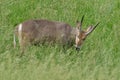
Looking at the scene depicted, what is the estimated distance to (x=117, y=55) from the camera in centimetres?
1025

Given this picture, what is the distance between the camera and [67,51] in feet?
32.5

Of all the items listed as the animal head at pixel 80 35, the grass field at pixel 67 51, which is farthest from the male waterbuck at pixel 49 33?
the grass field at pixel 67 51

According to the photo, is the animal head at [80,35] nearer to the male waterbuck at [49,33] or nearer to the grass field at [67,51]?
the male waterbuck at [49,33]

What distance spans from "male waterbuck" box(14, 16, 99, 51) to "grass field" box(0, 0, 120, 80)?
23cm

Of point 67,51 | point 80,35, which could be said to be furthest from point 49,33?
point 67,51

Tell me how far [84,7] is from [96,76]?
4.81 metres

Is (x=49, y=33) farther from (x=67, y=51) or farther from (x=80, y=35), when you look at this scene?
(x=67, y=51)

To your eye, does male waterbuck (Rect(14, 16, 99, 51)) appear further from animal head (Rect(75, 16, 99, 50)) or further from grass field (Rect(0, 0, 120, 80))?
grass field (Rect(0, 0, 120, 80))

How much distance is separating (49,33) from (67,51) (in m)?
0.71

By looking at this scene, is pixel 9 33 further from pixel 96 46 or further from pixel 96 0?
pixel 96 0

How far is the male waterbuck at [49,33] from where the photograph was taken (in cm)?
1020

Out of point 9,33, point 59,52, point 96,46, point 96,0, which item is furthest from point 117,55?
point 96,0

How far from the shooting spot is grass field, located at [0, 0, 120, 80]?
806 cm

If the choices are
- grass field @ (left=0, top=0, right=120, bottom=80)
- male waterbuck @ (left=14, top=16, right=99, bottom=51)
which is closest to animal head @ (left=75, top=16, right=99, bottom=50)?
male waterbuck @ (left=14, top=16, right=99, bottom=51)
